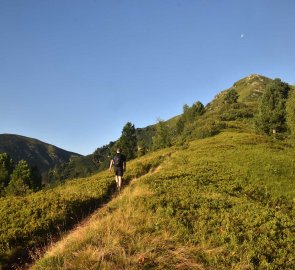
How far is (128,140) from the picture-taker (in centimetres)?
10238

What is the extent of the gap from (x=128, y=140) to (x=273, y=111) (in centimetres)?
4172

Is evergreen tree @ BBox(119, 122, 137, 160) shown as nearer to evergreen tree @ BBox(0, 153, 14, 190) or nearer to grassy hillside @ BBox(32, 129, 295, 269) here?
evergreen tree @ BBox(0, 153, 14, 190)

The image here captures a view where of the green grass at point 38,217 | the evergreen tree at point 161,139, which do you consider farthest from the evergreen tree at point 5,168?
the green grass at point 38,217

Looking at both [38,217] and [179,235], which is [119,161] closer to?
[38,217]

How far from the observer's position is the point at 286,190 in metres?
29.7

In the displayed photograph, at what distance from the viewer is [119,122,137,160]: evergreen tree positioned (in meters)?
101

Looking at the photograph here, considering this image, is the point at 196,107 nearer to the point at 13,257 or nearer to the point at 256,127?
the point at 256,127

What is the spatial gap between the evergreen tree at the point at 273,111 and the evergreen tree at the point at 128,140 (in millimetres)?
36410

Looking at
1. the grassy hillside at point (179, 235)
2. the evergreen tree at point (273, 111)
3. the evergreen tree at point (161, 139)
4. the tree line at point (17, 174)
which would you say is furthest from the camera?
the evergreen tree at point (161, 139)

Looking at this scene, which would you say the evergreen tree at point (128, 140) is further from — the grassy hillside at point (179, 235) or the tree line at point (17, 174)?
the grassy hillside at point (179, 235)

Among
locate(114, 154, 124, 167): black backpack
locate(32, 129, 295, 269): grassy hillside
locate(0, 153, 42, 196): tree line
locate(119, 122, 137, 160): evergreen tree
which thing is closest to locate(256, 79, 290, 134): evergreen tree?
locate(119, 122, 137, 160): evergreen tree

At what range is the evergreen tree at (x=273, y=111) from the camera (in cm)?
7419

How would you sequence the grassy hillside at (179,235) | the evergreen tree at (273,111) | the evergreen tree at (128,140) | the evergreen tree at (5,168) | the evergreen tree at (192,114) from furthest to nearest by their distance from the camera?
the evergreen tree at (192,114)
the evergreen tree at (128,140)
the evergreen tree at (5,168)
the evergreen tree at (273,111)
the grassy hillside at (179,235)

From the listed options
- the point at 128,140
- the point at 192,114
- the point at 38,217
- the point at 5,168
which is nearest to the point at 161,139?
the point at 128,140
